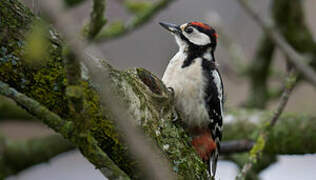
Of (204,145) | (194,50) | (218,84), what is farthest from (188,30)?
(204,145)

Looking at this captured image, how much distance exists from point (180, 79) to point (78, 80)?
1.70m

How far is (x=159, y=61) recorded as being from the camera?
7.06 metres

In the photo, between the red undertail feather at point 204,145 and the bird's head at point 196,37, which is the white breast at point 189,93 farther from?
the bird's head at point 196,37

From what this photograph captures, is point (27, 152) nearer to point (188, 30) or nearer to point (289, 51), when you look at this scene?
point (188, 30)

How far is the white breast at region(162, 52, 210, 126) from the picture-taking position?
2979 millimetres

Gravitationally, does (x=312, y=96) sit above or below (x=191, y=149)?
below

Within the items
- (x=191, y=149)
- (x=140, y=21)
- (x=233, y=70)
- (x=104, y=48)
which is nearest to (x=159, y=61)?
(x=104, y=48)

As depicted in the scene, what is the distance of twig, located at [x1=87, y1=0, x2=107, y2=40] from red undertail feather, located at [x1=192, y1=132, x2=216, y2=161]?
2.96ft

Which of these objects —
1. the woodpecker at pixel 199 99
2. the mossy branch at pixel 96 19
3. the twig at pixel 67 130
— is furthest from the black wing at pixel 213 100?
the twig at pixel 67 130

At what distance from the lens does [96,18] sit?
2670 mm

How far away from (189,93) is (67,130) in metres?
1.54

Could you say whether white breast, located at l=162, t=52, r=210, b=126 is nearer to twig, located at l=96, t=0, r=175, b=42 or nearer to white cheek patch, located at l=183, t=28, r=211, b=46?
white cheek patch, located at l=183, t=28, r=211, b=46

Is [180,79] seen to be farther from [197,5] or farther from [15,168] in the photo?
[197,5]

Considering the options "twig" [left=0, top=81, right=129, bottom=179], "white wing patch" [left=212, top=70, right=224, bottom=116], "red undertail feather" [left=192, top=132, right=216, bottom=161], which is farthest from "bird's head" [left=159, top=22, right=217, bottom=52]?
"twig" [left=0, top=81, right=129, bottom=179]
